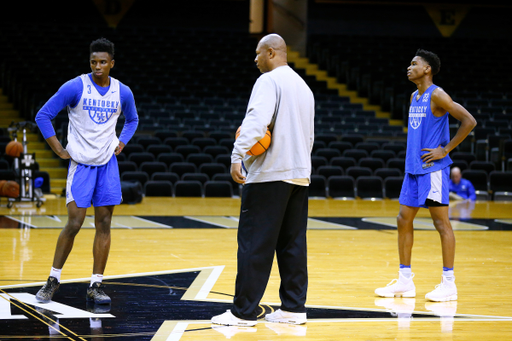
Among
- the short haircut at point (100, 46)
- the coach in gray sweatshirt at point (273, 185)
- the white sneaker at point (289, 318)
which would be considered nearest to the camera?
the coach in gray sweatshirt at point (273, 185)

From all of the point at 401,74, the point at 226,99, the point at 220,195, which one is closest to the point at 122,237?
the point at 220,195

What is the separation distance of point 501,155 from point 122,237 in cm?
828

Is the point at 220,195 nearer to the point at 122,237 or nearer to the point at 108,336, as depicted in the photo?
the point at 122,237

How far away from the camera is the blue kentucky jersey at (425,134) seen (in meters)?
3.87

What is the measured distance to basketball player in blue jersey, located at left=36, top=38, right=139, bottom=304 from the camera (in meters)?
3.58

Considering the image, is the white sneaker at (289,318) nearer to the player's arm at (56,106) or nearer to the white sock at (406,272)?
the white sock at (406,272)

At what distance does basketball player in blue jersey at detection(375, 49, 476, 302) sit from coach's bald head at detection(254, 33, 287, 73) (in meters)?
1.12

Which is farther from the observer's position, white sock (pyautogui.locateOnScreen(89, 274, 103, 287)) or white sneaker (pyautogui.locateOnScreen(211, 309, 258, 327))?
white sock (pyautogui.locateOnScreen(89, 274, 103, 287))

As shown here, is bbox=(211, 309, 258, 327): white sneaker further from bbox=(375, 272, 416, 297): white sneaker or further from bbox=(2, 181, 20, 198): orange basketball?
bbox=(2, 181, 20, 198): orange basketball

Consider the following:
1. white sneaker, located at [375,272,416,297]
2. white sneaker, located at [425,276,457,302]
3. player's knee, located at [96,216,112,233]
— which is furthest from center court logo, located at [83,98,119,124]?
white sneaker, located at [425,276,457,302]

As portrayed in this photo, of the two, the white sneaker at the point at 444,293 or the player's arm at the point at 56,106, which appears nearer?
the player's arm at the point at 56,106

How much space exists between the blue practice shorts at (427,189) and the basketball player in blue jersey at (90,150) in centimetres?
185

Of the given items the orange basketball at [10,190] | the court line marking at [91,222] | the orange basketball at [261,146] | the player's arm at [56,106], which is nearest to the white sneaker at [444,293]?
the orange basketball at [261,146]

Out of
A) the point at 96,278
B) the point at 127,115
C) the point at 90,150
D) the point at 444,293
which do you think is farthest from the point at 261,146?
the point at 444,293
